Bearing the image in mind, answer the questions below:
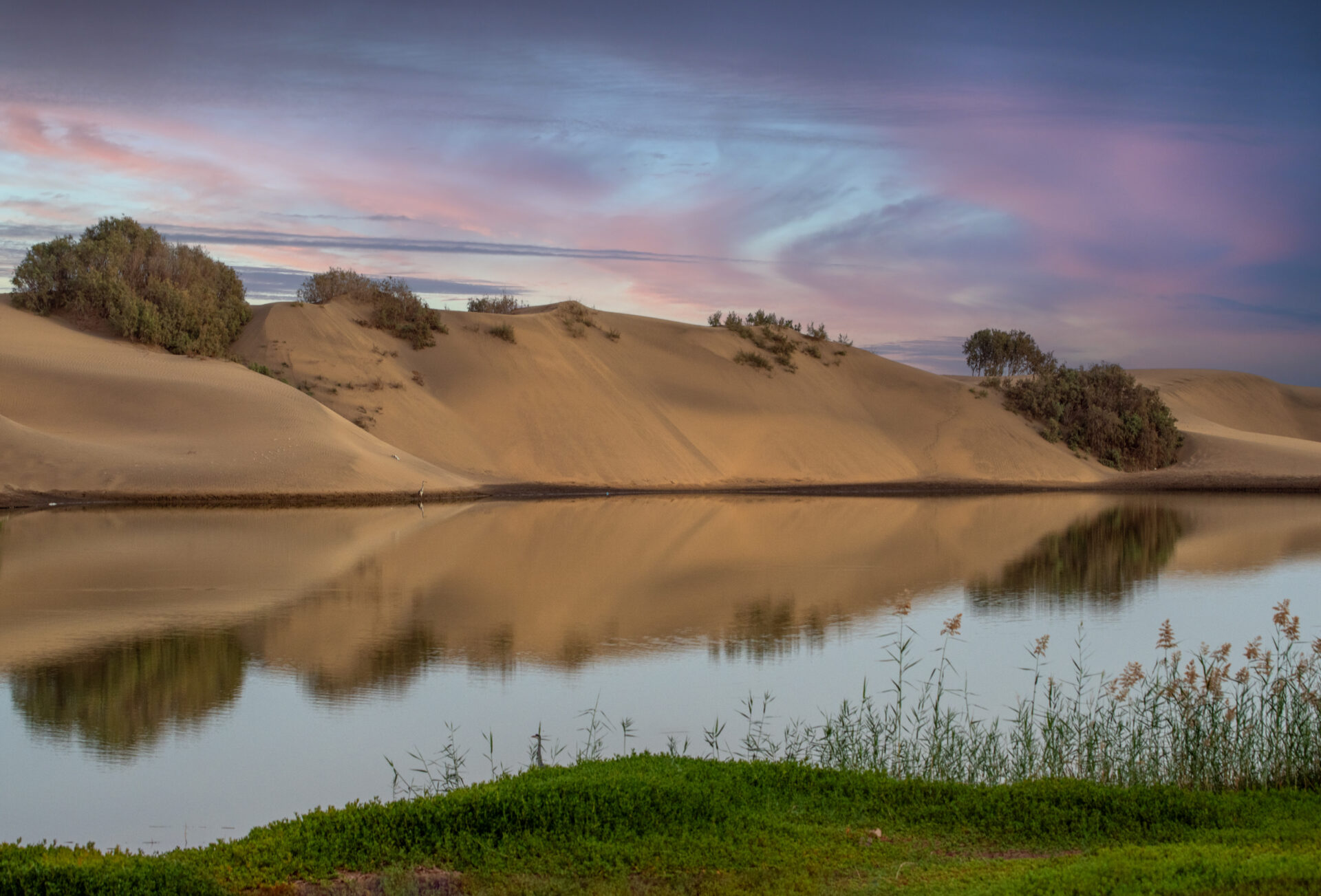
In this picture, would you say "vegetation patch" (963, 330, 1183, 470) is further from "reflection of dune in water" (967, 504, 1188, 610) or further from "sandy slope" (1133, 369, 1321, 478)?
"reflection of dune in water" (967, 504, 1188, 610)

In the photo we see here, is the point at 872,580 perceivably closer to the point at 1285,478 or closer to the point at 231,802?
the point at 231,802

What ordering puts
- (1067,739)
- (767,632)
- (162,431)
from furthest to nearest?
(162,431), (767,632), (1067,739)

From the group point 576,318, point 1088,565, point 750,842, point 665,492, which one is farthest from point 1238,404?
point 750,842

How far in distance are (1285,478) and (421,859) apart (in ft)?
150

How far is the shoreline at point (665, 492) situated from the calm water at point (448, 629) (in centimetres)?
221

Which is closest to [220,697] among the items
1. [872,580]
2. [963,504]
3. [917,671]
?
[917,671]

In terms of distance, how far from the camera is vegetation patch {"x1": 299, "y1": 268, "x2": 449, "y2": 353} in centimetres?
4181

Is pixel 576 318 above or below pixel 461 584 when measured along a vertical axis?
above

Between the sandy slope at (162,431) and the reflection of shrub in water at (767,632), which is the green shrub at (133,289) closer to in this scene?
the sandy slope at (162,431)

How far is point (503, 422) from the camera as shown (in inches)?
1491

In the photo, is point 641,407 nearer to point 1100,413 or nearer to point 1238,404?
point 1100,413

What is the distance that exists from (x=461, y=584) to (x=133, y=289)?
28.0 m

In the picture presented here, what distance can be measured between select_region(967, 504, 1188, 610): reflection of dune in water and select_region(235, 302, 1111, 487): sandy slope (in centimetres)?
1600

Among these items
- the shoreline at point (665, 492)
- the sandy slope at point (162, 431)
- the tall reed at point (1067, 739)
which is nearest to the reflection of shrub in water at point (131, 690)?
the tall reed at point (1067, 739)
